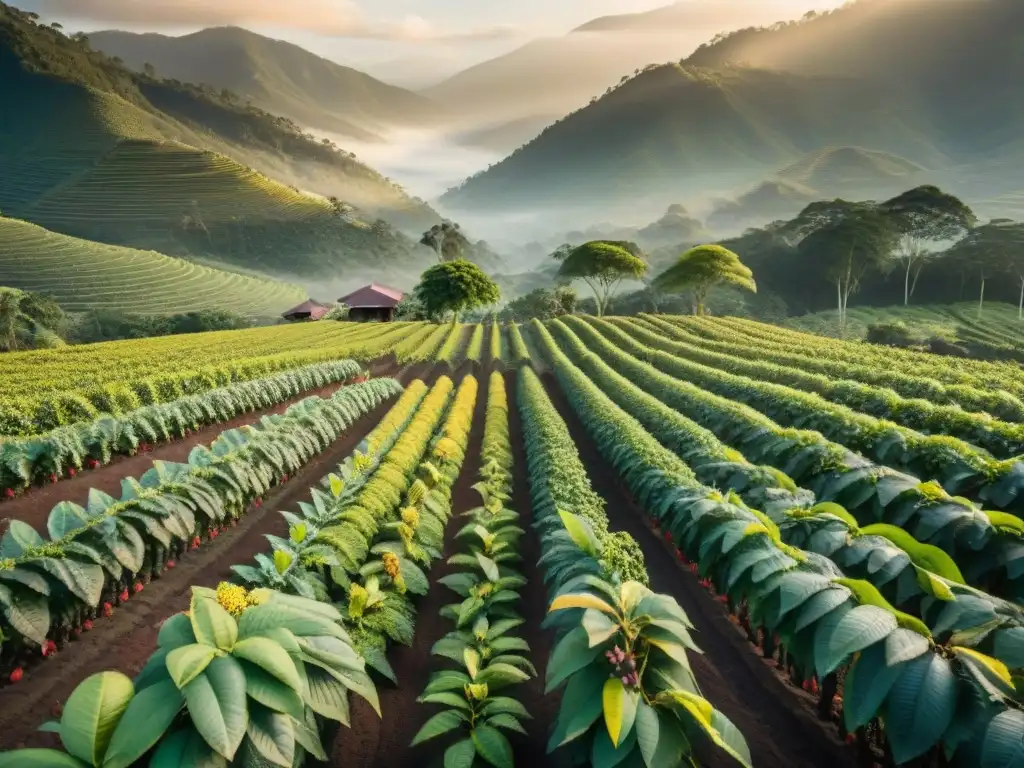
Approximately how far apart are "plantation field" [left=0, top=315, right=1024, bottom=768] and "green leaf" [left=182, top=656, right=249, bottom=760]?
0.04ft

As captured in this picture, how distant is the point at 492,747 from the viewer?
322cm

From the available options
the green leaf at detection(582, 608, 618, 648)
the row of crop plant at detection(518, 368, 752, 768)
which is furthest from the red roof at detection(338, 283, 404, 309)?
the green leaf at detection(582, 608, 618, 648)

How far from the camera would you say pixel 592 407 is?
1266cm

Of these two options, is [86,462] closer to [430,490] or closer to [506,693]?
[430,490]

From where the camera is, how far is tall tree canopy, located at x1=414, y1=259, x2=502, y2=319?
4734 cm

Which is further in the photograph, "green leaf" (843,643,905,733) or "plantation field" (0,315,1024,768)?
"green leaf" (843,643,905,733)

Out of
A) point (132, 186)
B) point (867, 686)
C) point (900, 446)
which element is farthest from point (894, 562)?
point (132, 186)

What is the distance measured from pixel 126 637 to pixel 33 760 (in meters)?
3.90

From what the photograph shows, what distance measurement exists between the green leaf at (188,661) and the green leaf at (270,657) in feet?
0.39

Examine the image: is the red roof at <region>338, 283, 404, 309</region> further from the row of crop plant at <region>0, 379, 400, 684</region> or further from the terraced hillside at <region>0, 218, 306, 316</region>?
the row of crop plant at <region>0, 379, 400, 684</region>

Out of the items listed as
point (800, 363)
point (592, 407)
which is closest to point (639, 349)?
point (800, 363)

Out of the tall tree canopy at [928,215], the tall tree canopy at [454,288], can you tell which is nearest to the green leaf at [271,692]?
the tall tree canopy at [454,288]

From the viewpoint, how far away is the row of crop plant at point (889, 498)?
13.1 feet

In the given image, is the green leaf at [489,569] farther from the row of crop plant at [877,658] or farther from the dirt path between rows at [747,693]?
the dirt path between rows at [747,693]
